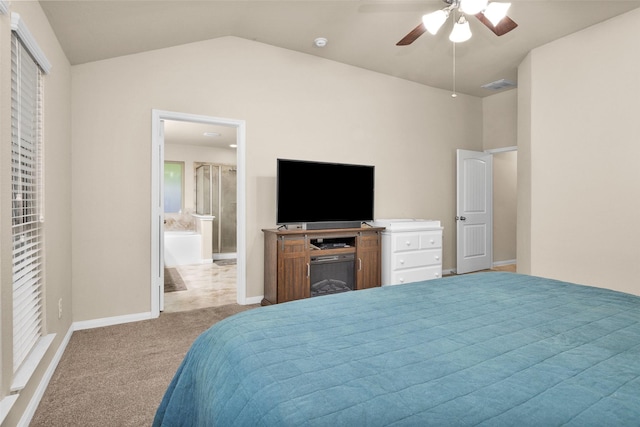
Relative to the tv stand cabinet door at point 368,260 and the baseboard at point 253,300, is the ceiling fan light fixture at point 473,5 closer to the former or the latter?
the tv stand cabinet door at point 368,260

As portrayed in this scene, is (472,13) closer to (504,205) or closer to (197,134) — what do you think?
(504,205)

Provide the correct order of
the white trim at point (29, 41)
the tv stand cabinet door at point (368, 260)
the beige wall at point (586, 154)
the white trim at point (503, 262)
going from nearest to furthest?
the white trim at point (29, 41)
the beige wall at point (586, 154)
the tv stand cabinet door at point (368, 260)
the white trim at point (503, 262)

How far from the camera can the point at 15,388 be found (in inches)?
61.7

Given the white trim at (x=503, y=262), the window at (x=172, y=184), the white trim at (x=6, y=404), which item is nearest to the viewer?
the white trim at (x=6, y=404)

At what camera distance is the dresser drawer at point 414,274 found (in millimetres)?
4133

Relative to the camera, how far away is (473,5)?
7.39 feet

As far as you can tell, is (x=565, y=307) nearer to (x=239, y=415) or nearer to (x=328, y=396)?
(x=328, y=396)

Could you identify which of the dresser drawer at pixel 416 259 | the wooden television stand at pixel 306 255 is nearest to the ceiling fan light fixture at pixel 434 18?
the wooden television stand at pixel 306 255

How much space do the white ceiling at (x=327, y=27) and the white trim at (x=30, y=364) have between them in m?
2.08

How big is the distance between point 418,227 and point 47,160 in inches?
144

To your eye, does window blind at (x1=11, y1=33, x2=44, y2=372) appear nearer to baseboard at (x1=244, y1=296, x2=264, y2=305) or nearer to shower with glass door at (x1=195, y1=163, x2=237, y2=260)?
baseboard at (x1=244, y1=296, x2=264, y2=305)

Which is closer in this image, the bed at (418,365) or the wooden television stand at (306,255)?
the bed at (418,365)

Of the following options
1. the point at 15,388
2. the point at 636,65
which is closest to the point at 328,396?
the point at 15,388

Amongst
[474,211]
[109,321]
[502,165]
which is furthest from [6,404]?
[502,165]
